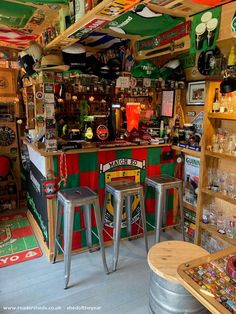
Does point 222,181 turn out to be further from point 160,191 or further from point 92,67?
point 92,67

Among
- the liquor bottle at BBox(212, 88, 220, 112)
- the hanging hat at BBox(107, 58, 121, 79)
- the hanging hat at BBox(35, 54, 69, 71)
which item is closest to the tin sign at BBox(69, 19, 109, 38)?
the hanging hat at BBox(35, 54, 69, 71)

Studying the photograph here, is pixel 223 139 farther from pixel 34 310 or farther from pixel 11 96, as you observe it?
pixel 11 96

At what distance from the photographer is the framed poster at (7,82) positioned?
12.2 ft

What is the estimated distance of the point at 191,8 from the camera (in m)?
2.00

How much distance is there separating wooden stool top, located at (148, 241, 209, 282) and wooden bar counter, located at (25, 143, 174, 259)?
42.8 inches

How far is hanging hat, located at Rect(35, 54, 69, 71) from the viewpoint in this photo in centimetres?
234

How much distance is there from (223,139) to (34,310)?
7.01 ft

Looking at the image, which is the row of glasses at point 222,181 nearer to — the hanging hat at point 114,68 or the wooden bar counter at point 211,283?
the wooden bar counter at point 211,283

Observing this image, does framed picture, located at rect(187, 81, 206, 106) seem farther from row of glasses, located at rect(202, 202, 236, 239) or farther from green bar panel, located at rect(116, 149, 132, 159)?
row of glasses, located at rect(202, 202, 236, 239)

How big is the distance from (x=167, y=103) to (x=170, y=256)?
192 cm

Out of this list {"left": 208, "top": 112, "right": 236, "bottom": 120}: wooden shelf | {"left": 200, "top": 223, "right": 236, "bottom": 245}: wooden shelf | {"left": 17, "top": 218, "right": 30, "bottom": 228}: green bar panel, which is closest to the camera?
{"left": 208, "top": 112, "right": 236, "bottom": 120}: wooden shelf

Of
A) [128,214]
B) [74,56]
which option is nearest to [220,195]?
[128,214]

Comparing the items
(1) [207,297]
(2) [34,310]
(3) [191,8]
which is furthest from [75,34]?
(2) [34,310]

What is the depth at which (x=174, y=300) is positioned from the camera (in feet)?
4.85
